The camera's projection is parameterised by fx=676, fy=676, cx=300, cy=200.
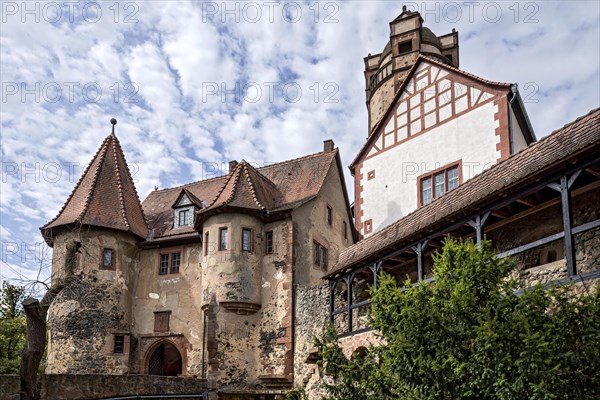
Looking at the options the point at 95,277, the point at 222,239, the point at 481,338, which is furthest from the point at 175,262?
the point at 481,338

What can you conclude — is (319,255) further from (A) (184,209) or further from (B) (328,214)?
(A) (184,209)

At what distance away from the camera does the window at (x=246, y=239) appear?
998 inches

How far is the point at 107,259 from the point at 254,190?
6.55 meters

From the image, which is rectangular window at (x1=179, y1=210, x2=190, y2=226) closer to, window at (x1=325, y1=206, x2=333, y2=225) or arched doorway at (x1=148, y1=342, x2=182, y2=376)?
arched doorway at (x1=148, y1=342, x2=182, y2=376)

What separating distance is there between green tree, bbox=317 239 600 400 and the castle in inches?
174

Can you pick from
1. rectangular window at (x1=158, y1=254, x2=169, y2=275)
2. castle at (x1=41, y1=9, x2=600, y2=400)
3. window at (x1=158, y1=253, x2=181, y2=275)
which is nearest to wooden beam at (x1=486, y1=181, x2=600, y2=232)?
castle at (x1=41, y1=9, x2=600, y2=400)

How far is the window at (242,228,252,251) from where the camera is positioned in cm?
2536

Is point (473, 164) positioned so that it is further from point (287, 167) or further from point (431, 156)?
point (287, 167)

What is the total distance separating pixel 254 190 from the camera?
26.4 m

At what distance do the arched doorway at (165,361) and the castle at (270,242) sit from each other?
6 centimetres

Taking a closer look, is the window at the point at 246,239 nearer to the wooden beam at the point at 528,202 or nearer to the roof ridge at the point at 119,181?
the roof ridge at the point at 119,181

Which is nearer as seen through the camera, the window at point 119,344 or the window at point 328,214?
the window at point 119,344

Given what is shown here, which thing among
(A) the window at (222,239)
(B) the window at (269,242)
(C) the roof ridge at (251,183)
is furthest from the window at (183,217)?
(B) the window at (269,242)

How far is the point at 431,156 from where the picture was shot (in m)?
21.1
